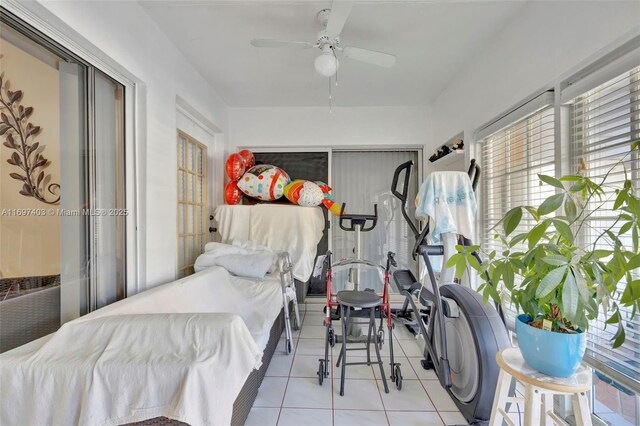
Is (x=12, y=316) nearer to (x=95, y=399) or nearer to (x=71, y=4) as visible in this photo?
(x=95, y=399)

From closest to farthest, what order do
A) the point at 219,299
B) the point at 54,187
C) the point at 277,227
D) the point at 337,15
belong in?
1. the point at 54,187
2. the point at 337,15
3. the point at 219,299
4. the point at 277,227

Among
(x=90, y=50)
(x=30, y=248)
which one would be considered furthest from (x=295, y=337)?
(x=90, y=50)

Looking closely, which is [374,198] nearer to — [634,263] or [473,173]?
[473,173]

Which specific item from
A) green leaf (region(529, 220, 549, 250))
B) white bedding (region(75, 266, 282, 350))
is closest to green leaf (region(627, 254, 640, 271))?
green leaf (region(529, 220, 549, 250))

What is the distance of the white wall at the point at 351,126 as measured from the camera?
139 inches

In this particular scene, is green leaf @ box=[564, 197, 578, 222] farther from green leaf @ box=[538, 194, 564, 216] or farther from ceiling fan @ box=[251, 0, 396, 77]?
ceiling fan @ box=[251, 0, 396, 77]

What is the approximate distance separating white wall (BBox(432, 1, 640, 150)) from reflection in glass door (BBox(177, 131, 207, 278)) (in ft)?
9.36

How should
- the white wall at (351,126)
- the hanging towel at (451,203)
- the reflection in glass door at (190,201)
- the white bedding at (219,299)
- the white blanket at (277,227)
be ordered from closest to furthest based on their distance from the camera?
the white bedding at (219,299) → the hanging towel at (451,203) → the reflection in glass door at (190,201) → the white blanket at (277,227) → the white wall at (351,126)

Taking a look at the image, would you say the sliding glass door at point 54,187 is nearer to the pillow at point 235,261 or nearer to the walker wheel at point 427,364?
the pillow at point 235,261

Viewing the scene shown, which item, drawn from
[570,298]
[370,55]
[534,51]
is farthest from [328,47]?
[570,298]

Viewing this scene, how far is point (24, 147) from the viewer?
1276mm

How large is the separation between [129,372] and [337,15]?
202 cm

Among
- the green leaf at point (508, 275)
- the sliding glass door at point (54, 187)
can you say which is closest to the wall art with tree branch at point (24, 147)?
the sliding glass door at point (54, 187)

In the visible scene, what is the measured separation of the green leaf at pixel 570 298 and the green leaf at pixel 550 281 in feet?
0.08
